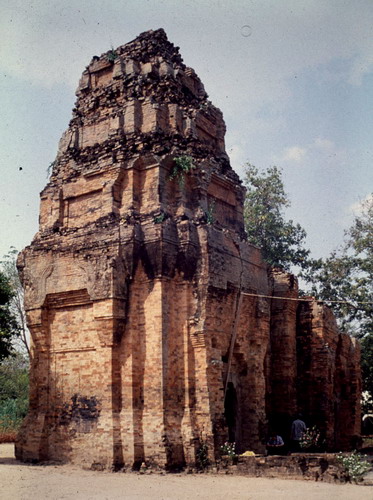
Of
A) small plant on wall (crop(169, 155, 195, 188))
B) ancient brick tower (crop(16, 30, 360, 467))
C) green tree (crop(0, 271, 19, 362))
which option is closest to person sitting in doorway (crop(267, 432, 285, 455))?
ancient brick tower (crop(16, 30, 360, 467))

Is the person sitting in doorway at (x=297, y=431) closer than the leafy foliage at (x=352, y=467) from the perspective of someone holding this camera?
No

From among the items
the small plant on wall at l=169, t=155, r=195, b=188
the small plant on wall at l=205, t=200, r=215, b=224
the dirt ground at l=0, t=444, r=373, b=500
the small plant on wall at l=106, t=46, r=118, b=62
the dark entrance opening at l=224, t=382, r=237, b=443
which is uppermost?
the small plant on wall at l=106, t=46, r=118, b=62

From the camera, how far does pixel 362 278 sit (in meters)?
25.2

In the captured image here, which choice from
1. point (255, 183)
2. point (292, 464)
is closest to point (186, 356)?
point (292, 464)

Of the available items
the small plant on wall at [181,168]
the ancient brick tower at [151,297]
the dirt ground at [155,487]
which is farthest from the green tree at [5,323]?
the small plant on wall at [181,168]

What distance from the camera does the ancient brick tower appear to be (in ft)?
37.9

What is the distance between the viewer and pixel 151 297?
11953 millimetres

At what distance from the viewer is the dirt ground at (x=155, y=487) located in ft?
28.5

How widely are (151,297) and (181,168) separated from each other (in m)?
3.28

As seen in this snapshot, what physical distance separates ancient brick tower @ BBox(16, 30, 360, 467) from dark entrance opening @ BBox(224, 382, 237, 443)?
0.08ft

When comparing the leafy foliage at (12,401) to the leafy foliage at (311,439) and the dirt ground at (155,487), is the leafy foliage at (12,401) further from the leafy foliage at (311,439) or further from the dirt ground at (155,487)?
the leafy foliage at (311,439)

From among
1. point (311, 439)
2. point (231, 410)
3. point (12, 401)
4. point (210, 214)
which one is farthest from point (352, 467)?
point (12, 401)

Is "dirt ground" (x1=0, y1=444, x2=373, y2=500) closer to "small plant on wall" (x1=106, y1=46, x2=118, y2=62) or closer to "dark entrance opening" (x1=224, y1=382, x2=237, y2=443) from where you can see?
"dark entrance opening" (x1=224, y1=382, x2=237, y2=443)

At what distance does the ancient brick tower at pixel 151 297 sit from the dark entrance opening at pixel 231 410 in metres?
0.03
